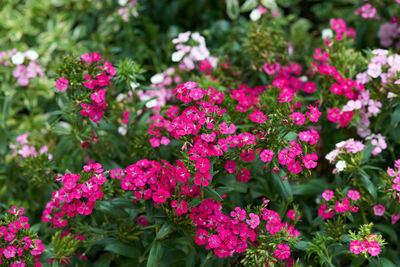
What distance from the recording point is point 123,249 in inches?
90.0

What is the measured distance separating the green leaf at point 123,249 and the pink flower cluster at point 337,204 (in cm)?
99

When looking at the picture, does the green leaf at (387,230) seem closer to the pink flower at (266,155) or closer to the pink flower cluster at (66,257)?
the pink flower at (266,155)

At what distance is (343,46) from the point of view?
282 centimetres

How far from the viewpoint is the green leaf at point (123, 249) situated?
226 cm

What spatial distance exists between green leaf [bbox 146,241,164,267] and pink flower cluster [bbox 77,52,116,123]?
0.71 m

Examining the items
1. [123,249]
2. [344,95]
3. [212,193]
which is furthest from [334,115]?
[123,249]

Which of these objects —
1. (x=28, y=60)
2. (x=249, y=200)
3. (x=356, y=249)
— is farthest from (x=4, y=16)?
(x=356, y=249)

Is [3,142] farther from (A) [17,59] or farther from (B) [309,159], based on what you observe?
(B) [309,159]

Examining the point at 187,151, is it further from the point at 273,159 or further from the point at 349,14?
the point at 349,14

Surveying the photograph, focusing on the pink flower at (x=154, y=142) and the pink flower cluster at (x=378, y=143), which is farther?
the pink flower cluster at (x=378, y=143)

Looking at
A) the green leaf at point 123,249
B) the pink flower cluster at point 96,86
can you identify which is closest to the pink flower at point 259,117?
the pink flower cluster at point 96,86

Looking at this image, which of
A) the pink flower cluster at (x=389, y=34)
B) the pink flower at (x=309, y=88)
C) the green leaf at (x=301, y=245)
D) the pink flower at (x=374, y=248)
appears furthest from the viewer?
the pink flower cluster at (x=389, y=34)

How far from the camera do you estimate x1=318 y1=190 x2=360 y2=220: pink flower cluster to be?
217 cm

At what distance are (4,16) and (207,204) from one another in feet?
8.78
